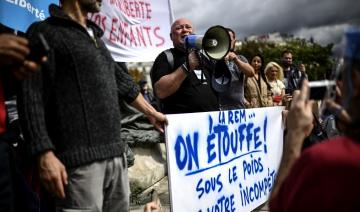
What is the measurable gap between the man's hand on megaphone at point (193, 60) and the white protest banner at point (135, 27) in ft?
2.62

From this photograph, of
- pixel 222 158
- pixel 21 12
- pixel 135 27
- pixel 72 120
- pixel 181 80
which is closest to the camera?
pixel 72 120

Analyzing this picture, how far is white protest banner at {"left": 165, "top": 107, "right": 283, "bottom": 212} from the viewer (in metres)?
3.24

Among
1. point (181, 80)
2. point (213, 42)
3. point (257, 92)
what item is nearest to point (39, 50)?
point (181, 80)

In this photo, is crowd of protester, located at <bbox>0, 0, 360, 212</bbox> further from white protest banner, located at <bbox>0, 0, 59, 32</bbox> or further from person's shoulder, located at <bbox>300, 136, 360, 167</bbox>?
white protest banner, located at <bbox>0, 0, 59, 32</bbox>

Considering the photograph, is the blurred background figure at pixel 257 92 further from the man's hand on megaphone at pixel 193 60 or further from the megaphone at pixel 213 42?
the man's hand on megaphone at pixel 193 60

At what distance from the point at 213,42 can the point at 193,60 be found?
0.86 feet

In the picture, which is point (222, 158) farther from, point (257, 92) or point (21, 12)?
point (257, 92)

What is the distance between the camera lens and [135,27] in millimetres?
4246

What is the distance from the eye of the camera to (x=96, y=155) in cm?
206

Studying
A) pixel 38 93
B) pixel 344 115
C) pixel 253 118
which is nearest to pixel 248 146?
pixel 253 118

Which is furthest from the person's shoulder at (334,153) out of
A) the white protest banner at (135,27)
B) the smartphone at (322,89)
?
the white protest banner at (135,27)

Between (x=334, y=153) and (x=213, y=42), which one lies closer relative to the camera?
(x=334, y=153)

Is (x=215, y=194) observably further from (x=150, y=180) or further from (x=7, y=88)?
(x=7, y=88)

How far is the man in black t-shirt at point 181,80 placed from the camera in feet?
11.2
